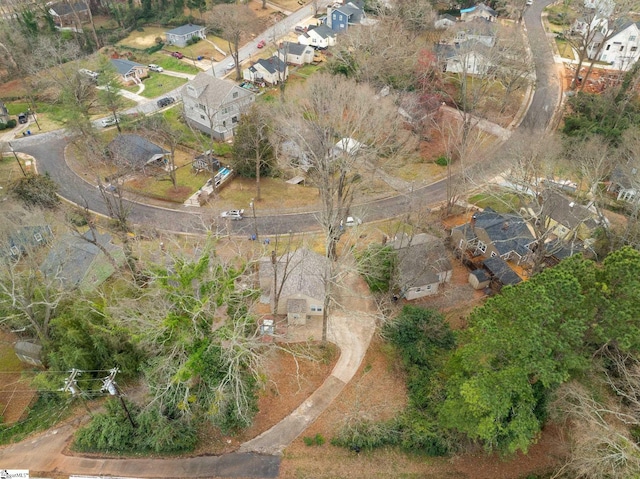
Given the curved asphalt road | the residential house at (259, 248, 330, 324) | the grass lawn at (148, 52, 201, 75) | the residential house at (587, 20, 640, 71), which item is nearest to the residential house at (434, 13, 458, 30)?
the curved asphalt road

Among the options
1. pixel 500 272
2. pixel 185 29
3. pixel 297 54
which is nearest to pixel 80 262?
pixel 500 272

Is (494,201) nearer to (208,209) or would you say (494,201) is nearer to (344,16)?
(208,209)

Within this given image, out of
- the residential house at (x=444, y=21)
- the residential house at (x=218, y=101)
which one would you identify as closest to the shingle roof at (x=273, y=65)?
the residential house at (x=218, y=101)

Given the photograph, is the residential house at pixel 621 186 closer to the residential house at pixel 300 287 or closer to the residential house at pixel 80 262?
the residential house at pixel 300 287

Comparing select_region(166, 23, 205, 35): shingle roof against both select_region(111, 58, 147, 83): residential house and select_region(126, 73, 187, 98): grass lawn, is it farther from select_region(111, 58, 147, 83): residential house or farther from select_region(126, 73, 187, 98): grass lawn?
select_region(126, 73, 187, 98): grass lawn

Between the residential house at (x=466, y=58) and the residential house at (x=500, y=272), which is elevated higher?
the residential house at (x=466, y=58)

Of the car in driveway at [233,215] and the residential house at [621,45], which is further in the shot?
the residential house at [621,45]
